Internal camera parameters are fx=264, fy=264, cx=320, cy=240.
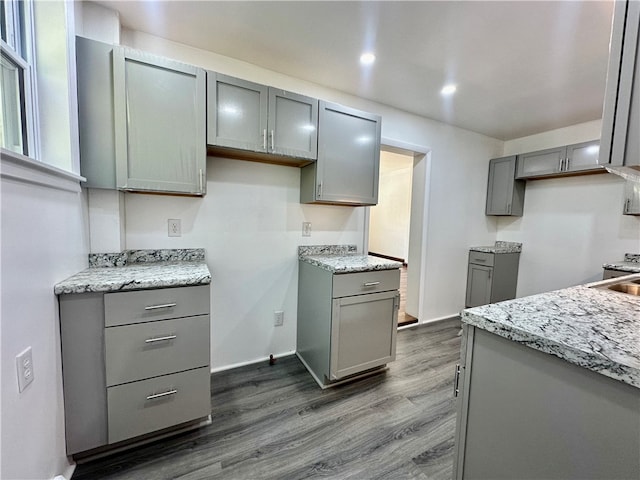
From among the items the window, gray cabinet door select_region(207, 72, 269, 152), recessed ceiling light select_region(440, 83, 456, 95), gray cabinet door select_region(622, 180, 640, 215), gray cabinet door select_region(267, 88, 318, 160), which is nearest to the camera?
the window

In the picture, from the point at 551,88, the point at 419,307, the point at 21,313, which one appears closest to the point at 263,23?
the point at 21,313

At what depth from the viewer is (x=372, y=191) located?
2.29m

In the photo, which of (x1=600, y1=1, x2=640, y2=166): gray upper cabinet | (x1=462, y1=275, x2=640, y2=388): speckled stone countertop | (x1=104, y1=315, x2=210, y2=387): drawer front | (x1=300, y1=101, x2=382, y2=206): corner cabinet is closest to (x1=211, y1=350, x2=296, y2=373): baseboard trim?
(x1=104, y1=315, x2=210, y2=387): drawer front

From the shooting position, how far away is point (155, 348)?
1.37 metres

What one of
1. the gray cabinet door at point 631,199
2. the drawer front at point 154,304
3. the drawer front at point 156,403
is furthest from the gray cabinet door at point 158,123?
the gray cabinet door at point 631,199

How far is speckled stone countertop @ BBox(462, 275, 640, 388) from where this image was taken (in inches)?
23.4

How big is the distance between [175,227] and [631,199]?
4200 millimetres

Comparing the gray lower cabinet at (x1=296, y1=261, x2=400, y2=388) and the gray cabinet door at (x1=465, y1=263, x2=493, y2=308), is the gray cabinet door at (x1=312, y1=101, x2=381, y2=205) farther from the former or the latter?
the gray cabinet door at (x1=465, y1=263, x2=493, y2=308)

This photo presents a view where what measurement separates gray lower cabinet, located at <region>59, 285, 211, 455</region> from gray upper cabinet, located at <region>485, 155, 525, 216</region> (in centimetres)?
369

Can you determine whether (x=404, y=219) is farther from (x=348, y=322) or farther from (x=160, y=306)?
(x=160, y=306)

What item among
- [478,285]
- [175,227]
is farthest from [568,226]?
[175,227]

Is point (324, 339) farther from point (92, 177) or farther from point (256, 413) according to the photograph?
point (92, 177)

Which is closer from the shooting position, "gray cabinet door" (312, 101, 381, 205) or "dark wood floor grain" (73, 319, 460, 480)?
"dark wood floor grain" (73, 319, 460, 480)

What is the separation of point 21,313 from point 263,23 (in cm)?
189
